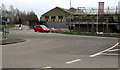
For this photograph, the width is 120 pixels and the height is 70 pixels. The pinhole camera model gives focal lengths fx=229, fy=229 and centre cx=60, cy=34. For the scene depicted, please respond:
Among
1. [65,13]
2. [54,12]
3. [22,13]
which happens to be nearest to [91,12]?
[65,13]

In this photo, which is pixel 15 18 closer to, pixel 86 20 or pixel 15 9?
pixel 15 9

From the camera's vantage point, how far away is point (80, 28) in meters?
65.5

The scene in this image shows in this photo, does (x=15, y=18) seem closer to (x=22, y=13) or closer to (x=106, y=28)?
(x=22, y=13)

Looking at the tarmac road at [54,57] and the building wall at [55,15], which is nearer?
the tarmac road at [54,57]

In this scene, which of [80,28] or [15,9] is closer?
[80,28]

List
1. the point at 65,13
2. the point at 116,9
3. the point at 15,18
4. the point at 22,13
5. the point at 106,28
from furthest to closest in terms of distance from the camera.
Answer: the point at 22,13 → the point at 15,18 → the point at 65,13 → the point at 106,28 → the point at 116,9

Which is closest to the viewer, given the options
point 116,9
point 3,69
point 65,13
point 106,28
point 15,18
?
point 3,69

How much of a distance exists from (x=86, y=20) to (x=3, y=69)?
5563 cm

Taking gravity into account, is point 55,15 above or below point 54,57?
above

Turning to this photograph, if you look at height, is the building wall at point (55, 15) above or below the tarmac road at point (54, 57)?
above

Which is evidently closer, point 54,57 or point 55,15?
point 54,57

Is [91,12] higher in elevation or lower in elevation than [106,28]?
higher

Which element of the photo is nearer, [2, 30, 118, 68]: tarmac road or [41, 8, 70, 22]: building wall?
[2, 30, 118, 68]: tarmac road

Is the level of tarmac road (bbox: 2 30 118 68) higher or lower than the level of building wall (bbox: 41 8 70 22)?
lower
